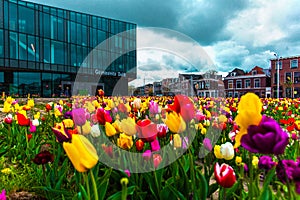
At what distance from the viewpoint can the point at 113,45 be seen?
3212 centimetres

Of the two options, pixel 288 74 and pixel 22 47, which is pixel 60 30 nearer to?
pixel 22 47

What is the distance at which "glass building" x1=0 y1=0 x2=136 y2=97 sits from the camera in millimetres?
24406

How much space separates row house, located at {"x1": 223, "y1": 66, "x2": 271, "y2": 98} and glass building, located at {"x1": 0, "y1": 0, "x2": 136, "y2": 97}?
77.6 ft

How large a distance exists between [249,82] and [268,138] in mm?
50099

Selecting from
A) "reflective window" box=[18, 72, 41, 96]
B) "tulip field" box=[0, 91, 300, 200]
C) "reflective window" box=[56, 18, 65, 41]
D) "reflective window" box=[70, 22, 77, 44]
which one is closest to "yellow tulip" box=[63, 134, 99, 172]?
"tulip field" box=[0, 91, 300, 200]

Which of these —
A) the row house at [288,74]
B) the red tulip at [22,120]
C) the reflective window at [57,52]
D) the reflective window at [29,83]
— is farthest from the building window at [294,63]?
the red tulip at [22,120]

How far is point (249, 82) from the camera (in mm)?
47375

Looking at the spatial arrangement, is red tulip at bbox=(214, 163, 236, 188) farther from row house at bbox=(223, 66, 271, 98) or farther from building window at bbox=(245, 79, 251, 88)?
building window at bbox=(245, 79, 251, 88)

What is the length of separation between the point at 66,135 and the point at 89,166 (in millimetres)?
444

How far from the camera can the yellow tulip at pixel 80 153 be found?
83cm

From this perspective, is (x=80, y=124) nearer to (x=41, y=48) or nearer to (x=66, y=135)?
(x=66, y=135)

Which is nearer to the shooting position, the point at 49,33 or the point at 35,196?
the point at 35,196

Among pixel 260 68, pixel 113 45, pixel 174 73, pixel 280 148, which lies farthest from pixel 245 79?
pixel 280 148

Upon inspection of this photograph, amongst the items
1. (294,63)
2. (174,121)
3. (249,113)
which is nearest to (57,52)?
(174,121)
